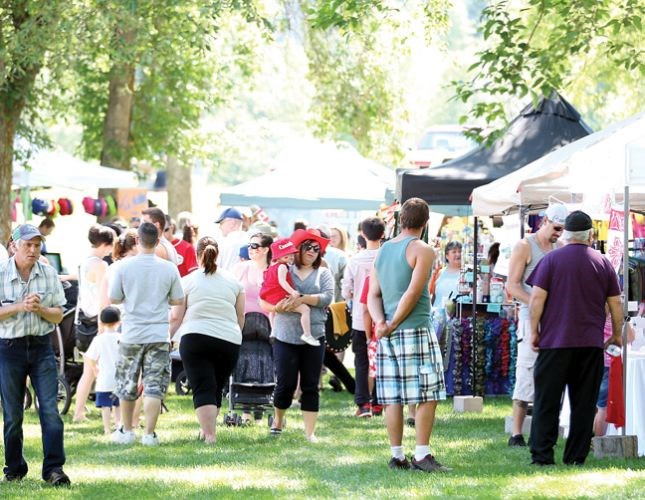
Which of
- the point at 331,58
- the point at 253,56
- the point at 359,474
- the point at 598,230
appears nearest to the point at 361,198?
the point at 331,58

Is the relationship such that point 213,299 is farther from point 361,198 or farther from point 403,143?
point 403,143

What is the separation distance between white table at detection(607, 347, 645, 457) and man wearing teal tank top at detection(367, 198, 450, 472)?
5.84 ft

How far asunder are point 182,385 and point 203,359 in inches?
185

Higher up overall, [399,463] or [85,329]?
[85,329]

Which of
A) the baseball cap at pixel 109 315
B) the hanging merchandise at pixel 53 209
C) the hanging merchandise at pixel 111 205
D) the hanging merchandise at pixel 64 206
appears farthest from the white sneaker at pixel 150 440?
the hanging merchandise at pixel 111 205

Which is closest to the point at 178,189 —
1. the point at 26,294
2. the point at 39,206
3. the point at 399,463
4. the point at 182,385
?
the point at 39,206

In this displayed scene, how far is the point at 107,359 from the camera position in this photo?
12.7 meters

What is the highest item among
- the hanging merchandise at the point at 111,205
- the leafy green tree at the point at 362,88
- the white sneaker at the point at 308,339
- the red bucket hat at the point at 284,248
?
the leafy green tree at the point at 362,88

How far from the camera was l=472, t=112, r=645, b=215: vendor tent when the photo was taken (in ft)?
33.9

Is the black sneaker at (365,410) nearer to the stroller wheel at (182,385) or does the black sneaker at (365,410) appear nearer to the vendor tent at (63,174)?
the stroller wheel at (182,385)

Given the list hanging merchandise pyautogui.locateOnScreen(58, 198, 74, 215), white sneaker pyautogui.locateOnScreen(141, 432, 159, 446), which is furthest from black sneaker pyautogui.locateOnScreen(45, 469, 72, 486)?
hanging merchandise pyautogui.locateOnScreen(58, 198, 74, 215)

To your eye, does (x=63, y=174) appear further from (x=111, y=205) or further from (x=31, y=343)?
(x=31, y=343)

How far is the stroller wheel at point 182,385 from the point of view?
631 inches

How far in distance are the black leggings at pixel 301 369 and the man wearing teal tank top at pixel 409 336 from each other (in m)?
2.16
